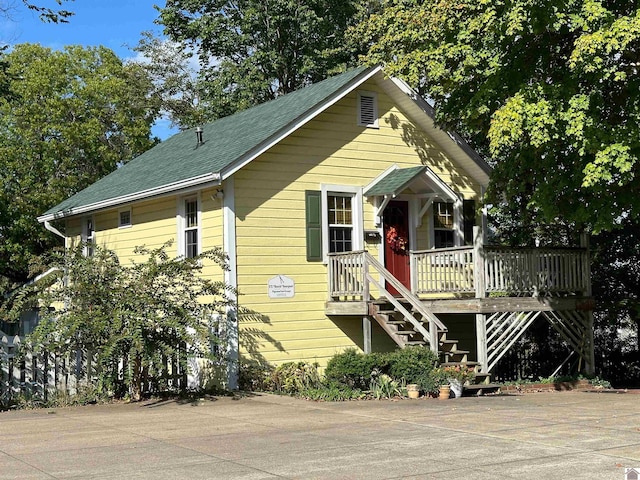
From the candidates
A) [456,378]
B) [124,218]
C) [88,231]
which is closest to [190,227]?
[124,218]

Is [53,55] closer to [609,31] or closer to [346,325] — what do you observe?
[346,325]

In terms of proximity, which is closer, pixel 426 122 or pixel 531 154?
pixel 531 154

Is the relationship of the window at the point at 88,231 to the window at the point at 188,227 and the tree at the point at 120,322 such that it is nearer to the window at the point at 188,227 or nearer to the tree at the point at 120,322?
the window at the point at 188,227

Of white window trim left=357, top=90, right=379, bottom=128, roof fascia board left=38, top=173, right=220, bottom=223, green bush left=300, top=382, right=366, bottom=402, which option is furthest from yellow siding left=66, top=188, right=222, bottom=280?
white window trim left=357, top=90, right=379, bottom=128

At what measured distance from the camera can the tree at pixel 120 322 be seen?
1353 cm

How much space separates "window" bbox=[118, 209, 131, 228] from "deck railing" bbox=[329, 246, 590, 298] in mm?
5735

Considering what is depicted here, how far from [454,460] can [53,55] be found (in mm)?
35297

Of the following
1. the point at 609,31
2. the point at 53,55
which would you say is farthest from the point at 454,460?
the point at 53,55

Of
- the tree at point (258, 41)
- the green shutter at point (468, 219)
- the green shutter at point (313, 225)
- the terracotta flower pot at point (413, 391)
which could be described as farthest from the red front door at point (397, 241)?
the tree at point (258, 41)

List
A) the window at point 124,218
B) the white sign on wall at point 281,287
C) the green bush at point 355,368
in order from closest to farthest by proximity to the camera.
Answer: the green bush at point 355,368 < the white sign on wall at point 281,287 < the window at point 124,218

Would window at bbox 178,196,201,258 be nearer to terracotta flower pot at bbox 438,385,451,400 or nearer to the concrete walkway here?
the concrete walkway

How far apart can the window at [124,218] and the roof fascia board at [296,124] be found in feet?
17.6

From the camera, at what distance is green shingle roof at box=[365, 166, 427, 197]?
60.0 feet

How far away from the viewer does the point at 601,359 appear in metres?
22.9
